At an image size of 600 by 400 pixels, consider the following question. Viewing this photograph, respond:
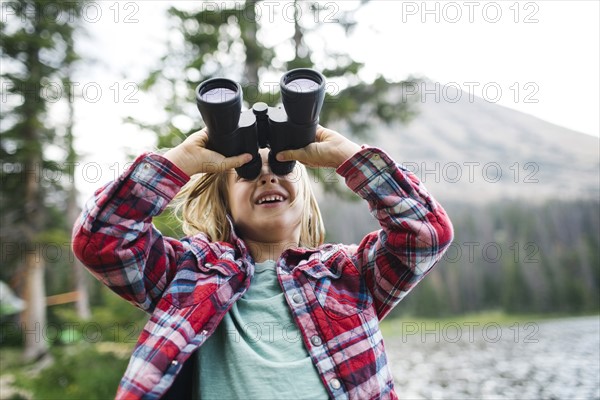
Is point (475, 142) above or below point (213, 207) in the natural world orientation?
above

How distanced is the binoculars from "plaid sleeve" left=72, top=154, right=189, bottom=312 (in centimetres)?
14

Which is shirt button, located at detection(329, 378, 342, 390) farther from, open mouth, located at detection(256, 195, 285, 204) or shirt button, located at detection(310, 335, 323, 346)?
open mouth, located at detection(256, 195, 285, 204)

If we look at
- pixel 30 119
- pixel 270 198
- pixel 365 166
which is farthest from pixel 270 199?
pixel 30 119

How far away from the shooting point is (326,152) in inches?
44.2

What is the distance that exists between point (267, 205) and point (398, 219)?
0.37m

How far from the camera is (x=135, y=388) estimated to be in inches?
35.9

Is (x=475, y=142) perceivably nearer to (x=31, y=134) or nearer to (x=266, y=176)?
(x=31, y=134)

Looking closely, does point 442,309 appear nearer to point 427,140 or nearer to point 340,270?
point 427,140

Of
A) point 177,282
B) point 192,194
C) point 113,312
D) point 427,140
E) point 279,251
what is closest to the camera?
point 177,282

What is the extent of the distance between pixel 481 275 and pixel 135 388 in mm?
21331

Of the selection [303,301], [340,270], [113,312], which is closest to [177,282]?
[303,301]

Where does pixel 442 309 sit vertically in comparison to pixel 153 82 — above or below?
below

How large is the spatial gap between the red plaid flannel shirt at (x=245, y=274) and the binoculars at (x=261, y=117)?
13cm

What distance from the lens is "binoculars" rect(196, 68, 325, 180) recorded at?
1037mm
